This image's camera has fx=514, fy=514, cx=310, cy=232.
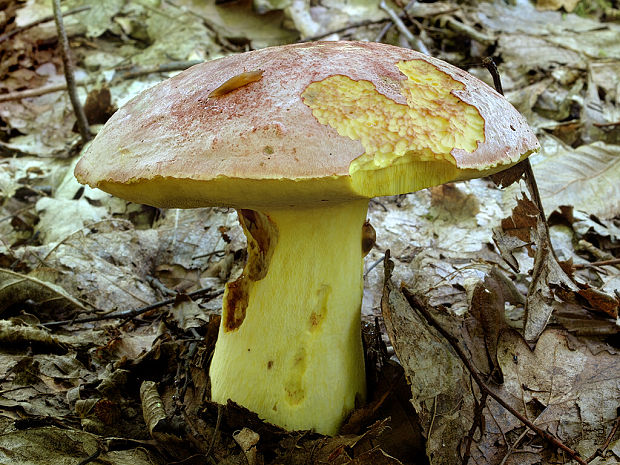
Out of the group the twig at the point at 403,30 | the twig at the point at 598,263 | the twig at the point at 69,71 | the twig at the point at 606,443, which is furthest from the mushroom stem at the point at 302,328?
the twig at the point at 403,30

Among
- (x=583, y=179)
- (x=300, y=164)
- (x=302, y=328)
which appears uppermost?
(x=300, y=164)

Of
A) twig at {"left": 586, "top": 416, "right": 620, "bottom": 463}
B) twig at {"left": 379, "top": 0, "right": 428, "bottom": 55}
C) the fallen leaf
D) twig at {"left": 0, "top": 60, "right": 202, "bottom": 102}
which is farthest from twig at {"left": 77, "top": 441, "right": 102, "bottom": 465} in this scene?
twig at {"left": 379, "top": 0, "right": 428, "bottom": 55}

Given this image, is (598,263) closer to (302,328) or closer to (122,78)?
(302,328)

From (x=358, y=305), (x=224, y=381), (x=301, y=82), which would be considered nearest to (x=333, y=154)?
(x=301, y=82)

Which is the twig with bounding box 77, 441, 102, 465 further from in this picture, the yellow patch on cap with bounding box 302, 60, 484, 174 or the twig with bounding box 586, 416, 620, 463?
the twig with bounding box 586, 416, 620, 463

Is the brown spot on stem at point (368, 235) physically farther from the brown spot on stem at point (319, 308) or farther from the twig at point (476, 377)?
the brown spot on stem at point (319, 308)

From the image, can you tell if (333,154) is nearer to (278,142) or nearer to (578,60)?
(278,142)

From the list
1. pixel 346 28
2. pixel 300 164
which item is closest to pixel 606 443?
pixel 300 164
